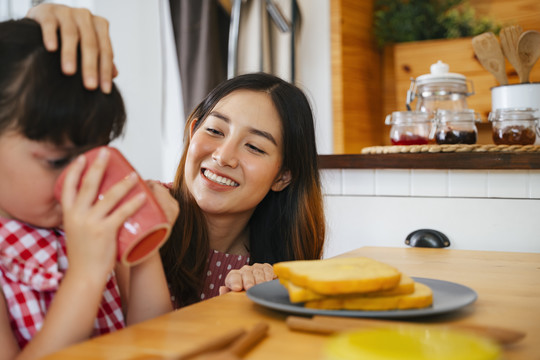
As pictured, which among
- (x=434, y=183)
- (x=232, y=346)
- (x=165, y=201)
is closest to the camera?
(x=232, y=346)

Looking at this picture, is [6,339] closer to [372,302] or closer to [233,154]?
[372,302]

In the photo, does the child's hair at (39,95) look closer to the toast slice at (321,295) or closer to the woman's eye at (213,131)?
the toast slice at (321,295)

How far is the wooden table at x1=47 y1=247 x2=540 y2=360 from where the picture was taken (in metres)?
0.56

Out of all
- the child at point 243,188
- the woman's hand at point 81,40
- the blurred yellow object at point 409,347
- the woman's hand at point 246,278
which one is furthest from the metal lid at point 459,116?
the blurred yellow object at point 409,347

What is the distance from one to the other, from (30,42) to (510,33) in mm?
1465

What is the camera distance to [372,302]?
0.67 metres

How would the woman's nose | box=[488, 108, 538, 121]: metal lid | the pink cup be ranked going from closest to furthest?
the pink cup, the woman's nose, box=[488, 108, 538, 121]: metal lid

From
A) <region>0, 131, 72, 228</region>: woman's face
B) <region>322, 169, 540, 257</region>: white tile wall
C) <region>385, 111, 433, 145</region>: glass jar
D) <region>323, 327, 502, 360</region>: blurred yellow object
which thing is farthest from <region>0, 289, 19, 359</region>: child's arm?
<region>385, 111, 433, 145</region>: glass jar

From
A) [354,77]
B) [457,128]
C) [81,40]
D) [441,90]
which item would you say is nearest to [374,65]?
[354,77]

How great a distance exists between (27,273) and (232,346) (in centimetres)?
35

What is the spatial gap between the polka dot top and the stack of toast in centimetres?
A: 63

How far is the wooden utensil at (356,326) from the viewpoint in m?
0.57

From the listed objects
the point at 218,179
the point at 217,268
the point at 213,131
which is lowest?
the point at 217,268

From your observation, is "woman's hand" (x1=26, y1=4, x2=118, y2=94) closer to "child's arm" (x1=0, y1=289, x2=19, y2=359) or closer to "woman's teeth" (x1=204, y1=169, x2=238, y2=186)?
"child's arm" (x1=0, y1=289, x2=19, y2=359)
